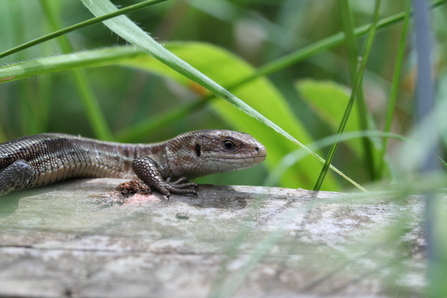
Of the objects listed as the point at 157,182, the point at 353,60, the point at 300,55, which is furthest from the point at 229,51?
the point at 157,182

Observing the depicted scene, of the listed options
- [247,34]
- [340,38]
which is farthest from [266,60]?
[340,38]

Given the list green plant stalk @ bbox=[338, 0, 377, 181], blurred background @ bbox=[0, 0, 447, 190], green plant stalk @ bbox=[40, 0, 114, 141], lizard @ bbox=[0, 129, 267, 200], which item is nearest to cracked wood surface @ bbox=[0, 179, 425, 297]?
lizard @ bbox=[0, 129, 267, 200]

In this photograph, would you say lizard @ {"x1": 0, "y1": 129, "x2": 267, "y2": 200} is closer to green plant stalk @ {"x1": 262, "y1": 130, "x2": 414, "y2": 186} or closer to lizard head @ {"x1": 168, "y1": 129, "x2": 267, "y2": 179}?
lizard head @ {"x1": 168, "y1": 129, "x2": 267, "y2": 179}

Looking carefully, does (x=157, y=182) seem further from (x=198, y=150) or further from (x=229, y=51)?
(x=229, y=51)

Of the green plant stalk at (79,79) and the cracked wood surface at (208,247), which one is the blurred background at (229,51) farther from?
the cracked wood surface at (208,247)

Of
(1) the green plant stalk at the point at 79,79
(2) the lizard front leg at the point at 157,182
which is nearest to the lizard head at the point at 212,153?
(2) the lizard front leg at the point at 157,182

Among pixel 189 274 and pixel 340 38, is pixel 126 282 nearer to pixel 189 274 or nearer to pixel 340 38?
pixel 189 274
